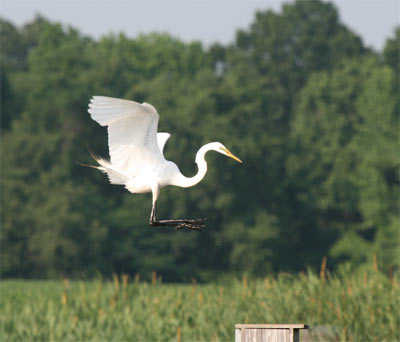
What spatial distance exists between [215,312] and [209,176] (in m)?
26.9

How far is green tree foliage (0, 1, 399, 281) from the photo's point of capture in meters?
45.1

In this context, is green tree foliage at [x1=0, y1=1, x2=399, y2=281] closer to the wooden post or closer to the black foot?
the wooden post

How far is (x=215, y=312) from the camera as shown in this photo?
19312mm

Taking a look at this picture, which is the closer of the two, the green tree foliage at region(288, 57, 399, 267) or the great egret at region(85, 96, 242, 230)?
the great egret at region(85, 96, 242, 230)

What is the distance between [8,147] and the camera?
157 ft

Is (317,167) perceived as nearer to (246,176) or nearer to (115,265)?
(246,176)

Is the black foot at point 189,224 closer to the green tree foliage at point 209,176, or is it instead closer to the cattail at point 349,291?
the cattail at point 349,291

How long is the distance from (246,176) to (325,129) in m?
10.0

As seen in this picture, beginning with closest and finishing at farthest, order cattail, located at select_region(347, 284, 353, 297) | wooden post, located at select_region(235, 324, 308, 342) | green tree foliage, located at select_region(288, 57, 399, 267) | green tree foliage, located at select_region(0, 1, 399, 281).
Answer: wooden post, located at select_region(235, 324, 308, 342)
cattail, located at select_region(347, 284, 353, 297)
green tree foliage, located at select_region(0, 1, 399, 281)
green tree foliage, located at select_region(288, 57, 399, 267)

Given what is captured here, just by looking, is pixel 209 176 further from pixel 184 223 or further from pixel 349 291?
pixel 184 223

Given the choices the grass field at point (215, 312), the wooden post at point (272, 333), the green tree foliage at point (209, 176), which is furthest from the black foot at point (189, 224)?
the green tree foliage at point (209, 176)

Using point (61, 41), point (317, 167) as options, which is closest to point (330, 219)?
point (317, 167)

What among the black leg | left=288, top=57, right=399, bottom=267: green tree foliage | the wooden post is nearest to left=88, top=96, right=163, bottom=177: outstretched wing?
the black leg

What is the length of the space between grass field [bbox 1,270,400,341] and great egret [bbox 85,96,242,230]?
9.56 meters
